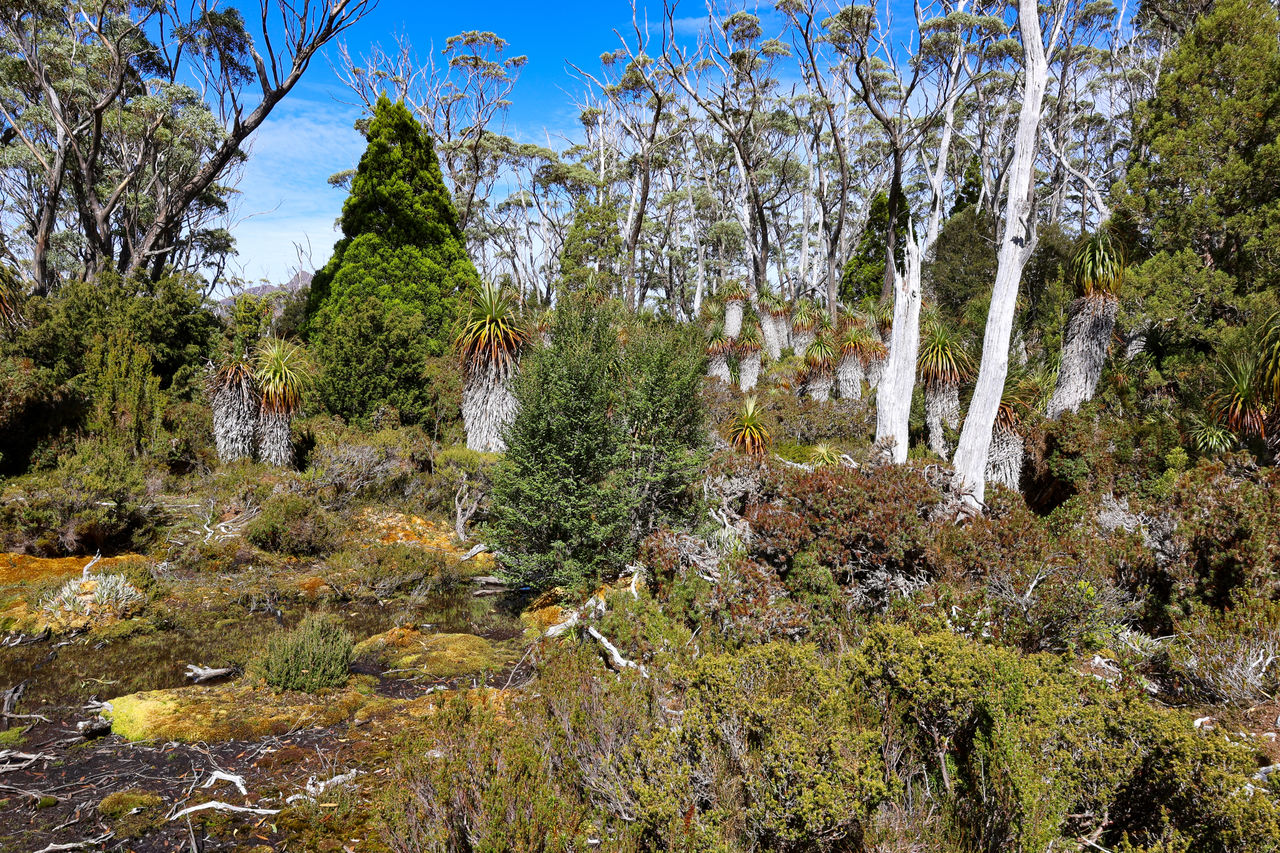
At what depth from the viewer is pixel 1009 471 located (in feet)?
41.3

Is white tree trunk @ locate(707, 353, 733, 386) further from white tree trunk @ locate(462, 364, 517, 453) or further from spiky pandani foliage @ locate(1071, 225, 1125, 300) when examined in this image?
spiky pandani foliage @ locate(1071, 225, 1125, 300)

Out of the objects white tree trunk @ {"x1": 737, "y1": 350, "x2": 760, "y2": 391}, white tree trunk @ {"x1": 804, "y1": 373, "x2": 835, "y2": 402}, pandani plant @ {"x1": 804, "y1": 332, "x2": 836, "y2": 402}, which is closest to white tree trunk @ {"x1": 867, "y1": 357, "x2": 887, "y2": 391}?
pandani plant @ {"x1": 804, "y1": 332, "x2": 836, "y2": 402}

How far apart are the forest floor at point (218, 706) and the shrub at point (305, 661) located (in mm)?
140

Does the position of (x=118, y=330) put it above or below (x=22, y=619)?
above

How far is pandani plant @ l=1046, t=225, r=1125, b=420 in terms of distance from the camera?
41.3 feet

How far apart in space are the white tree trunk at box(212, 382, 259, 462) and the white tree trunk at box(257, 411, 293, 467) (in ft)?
0.64

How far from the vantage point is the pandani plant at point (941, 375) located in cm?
1383

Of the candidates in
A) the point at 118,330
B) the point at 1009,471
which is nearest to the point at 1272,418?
the point at 1009,471

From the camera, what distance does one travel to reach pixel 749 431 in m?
12.6

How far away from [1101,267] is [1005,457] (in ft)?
13.8

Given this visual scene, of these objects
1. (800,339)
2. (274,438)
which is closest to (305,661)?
(274,438)

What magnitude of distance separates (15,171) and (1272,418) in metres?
41.6

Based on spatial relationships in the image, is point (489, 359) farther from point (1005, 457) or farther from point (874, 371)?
point (874, 371)

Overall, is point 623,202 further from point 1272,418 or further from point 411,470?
point 1272,418
